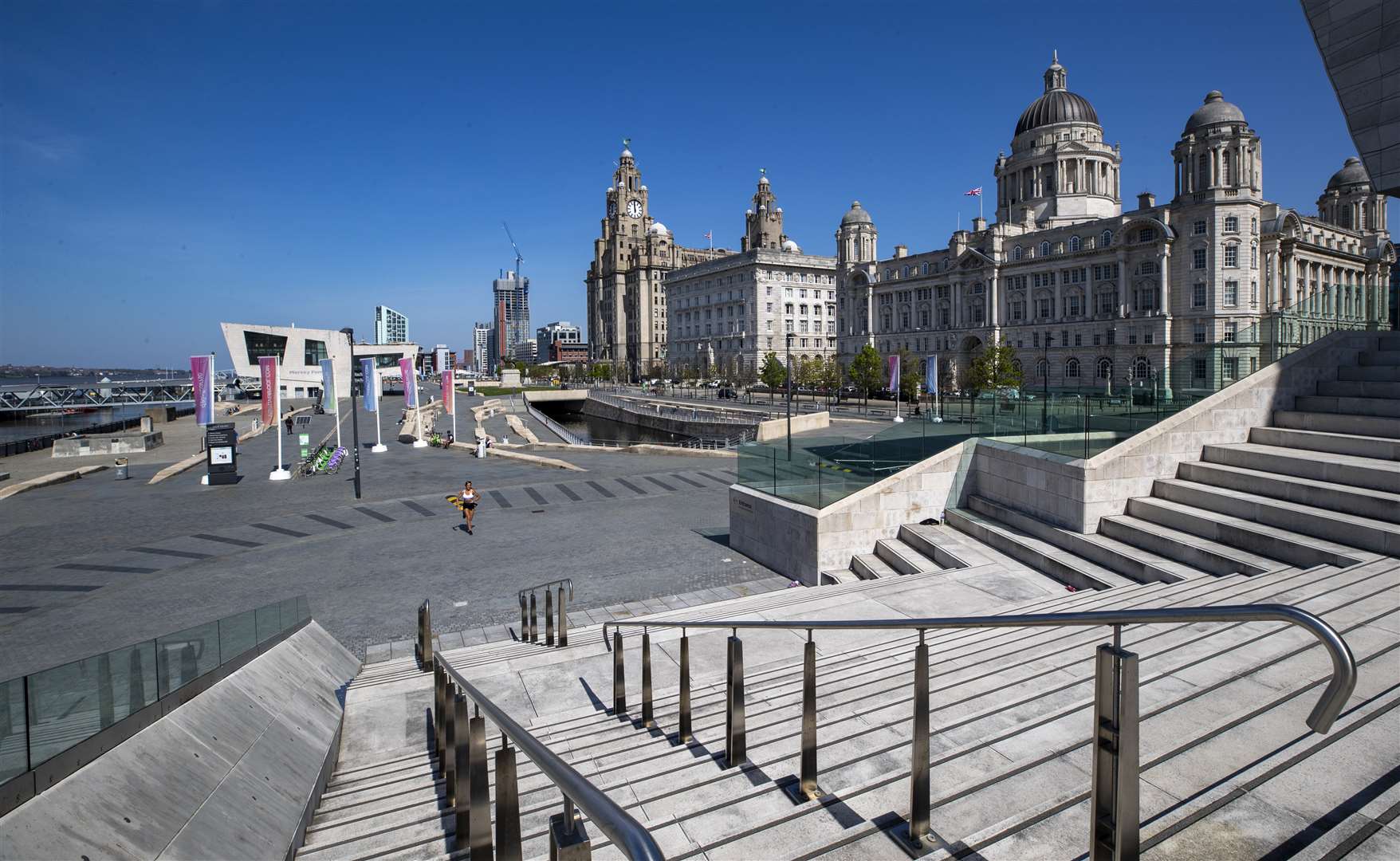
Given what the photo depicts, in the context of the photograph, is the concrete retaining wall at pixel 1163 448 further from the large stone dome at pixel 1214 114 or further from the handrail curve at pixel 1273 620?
the large stone dome at pixel 1214 114

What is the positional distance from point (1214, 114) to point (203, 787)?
79013 mm

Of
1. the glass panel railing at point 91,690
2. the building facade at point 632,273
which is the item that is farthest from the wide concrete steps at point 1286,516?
the building facade at point 632,273

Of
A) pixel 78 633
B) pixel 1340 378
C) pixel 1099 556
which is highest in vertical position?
pixel 1340 378

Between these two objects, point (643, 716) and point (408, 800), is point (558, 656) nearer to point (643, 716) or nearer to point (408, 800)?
point (643, 716)

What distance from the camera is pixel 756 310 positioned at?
358 ft

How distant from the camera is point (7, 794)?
4.30m

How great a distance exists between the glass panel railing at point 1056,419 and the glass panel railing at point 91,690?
1033 cm

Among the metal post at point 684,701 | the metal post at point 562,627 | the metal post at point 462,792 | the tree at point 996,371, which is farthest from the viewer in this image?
the tree at point 996,371

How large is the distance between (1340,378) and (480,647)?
15.2 metres

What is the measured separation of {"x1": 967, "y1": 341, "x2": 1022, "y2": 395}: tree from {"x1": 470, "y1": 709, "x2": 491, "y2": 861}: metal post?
60970 millimetres

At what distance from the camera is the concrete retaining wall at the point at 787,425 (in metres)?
37.8

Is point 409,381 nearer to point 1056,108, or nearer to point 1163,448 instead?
point 1163,448

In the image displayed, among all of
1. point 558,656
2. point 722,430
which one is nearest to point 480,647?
point 558,656

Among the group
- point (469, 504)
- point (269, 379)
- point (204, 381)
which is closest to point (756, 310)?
point (269, 379)
